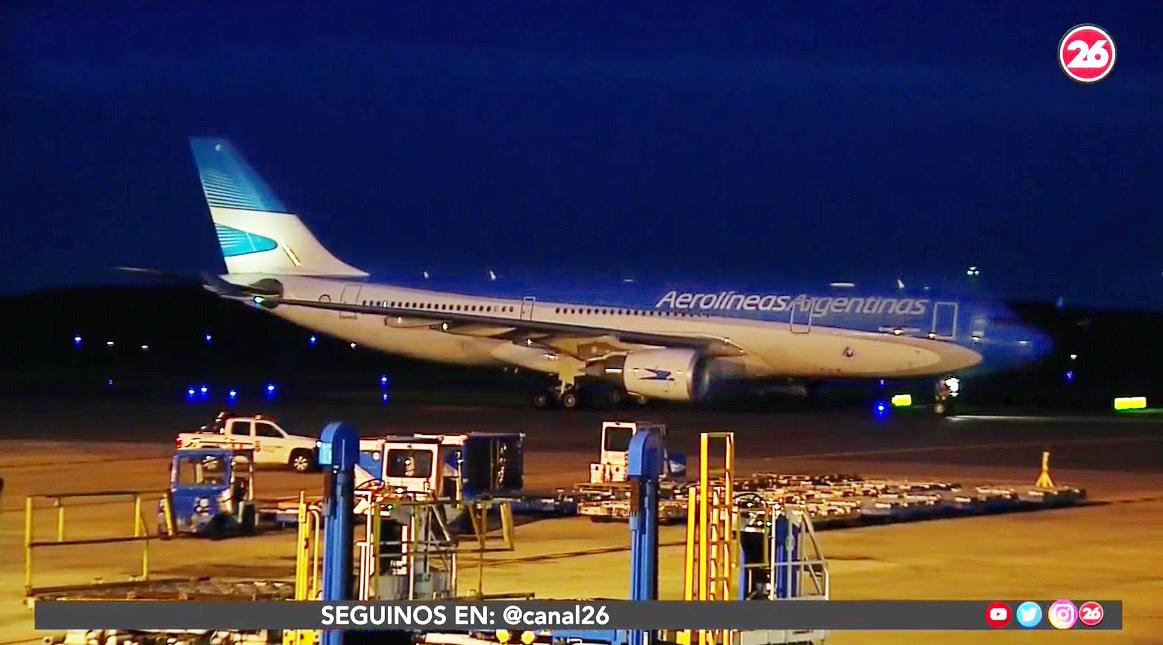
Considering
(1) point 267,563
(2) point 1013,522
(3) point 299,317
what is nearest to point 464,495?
(1) point 267,563

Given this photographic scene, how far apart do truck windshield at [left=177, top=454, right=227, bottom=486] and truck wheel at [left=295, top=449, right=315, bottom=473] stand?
2464 millimetres

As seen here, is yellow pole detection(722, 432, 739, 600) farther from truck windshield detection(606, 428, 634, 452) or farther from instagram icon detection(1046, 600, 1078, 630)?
truck windshield detection(606, 428, 634, 452)

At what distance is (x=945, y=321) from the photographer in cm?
4078

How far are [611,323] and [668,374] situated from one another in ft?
13.8

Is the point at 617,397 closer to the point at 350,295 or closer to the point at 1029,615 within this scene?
the point at 350,295

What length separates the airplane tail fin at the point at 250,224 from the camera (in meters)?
50.6

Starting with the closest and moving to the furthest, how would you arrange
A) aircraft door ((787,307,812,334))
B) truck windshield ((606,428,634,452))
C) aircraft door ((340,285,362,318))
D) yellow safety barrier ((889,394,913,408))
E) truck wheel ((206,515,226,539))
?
truck wheel ((206,515,226,539)) → truck windshield ((606,428,634,452)) → aircraft door ((787,307,812,334)) → aircraft door ((340,285,362,318)) → yellow safety barrier ((889,394,913,408))

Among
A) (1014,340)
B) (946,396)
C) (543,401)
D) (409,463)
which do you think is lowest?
(409,463)

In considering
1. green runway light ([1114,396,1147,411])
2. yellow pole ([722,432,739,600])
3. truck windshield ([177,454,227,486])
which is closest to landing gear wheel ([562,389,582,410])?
green runway light ([1114,396,1147,411])

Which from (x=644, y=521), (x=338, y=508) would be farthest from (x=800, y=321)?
(x=338, y=508)

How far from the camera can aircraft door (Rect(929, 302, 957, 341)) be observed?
40594mm

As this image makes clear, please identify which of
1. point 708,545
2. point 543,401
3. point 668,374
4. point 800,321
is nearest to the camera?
point 708,545

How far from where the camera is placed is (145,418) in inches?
1671

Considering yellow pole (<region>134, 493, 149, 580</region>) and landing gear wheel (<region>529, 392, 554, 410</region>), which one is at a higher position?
landing gear wheel (<region>529, 392, 554, 410</region>)
